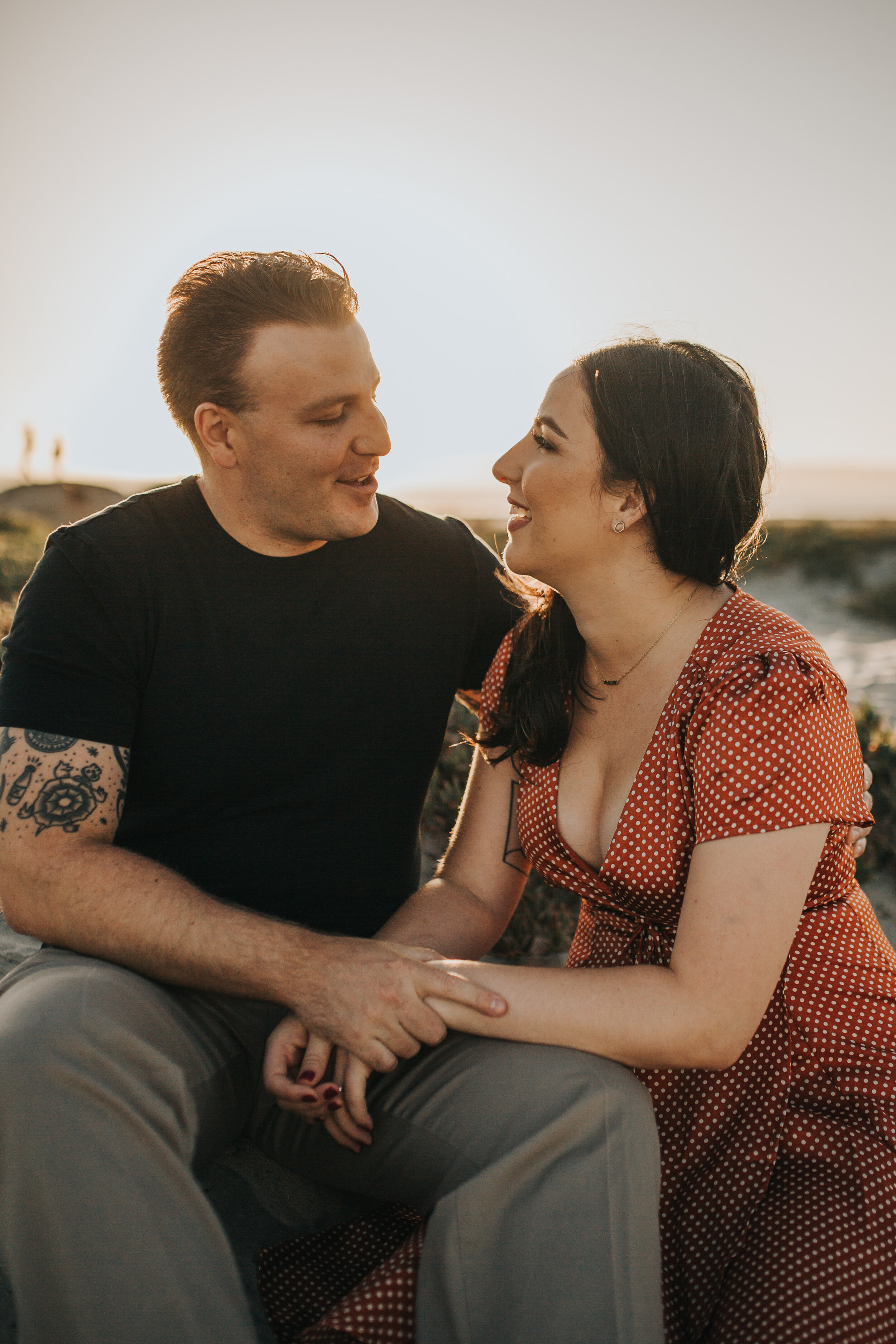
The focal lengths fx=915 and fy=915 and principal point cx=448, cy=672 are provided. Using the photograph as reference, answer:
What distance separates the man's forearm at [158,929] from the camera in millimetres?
2086

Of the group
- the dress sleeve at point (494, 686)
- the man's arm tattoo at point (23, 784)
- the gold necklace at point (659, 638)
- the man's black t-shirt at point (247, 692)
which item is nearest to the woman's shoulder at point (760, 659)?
the gold necklace at point (659, 638)

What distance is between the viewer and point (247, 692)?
2.54 metres

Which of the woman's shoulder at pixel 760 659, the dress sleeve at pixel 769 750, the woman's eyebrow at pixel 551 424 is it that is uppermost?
the woman's eyebrow at pixel 551 424

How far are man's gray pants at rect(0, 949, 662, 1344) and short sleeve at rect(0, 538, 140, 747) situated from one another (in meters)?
0.62

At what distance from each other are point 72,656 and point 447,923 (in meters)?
1.20

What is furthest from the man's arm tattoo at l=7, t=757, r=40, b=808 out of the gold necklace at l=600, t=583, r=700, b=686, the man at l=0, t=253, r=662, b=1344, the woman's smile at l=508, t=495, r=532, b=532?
the gold necklace at l=600, t=583, r=700, b=686

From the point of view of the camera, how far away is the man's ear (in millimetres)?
2727

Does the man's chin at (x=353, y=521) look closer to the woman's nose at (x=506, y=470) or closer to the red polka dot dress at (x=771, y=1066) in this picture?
the woman's nose at (x=506, y=470)

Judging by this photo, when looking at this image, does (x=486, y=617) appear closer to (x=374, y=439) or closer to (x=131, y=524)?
(x=374, y=439)

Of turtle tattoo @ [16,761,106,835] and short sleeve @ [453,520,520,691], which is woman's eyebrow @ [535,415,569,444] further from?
turtle tattoo @ [16,761,106,835]

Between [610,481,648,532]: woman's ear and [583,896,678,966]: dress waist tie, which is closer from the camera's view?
[583,896,678,966]: dress waist tie

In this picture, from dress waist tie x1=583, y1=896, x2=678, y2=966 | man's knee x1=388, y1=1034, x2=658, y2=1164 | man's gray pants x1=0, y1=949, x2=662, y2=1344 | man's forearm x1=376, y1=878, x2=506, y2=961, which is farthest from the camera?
man's forearm x1=376, y1=878, x2=506, y2=961

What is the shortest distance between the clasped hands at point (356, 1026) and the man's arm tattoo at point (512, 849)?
23.3 inches

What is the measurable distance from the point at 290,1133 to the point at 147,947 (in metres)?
0.61
